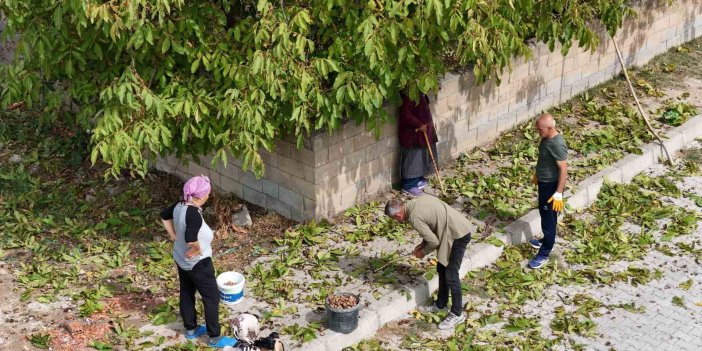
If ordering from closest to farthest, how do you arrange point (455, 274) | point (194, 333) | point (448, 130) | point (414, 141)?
point (194, 333) < point (455, 274) < point (414, 141) < point (448, 130)

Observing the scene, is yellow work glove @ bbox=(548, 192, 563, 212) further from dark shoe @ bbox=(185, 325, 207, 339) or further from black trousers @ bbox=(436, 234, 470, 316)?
dark shoe @ bbox=(185, 325, 207, 339)

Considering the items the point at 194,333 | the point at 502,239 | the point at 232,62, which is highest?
the point at 232,62

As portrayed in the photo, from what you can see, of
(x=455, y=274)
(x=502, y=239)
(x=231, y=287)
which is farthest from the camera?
(x=502, y=239)

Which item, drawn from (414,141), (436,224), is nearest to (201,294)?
(436,224)

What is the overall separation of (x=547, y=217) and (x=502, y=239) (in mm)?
677

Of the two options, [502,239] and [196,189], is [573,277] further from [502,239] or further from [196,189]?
[196,189]

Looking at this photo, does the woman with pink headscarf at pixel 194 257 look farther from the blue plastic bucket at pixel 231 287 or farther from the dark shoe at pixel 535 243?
the dark shoe at pixel 535 243

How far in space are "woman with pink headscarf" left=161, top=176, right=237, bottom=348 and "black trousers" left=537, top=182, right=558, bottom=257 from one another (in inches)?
140

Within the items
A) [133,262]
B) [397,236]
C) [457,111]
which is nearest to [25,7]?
[133,262]

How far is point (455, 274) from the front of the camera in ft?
28.2

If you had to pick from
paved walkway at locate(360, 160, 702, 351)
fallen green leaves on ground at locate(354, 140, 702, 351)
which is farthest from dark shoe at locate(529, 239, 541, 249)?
paved walkway at locate(360, 160, 702, 351)

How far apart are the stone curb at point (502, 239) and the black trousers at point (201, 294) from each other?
2.87ft

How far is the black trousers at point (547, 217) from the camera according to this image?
9484mm

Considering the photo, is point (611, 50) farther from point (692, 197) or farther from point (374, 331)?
point (374, 331)
